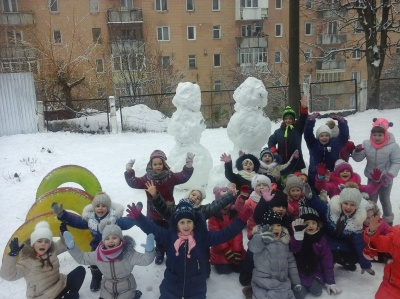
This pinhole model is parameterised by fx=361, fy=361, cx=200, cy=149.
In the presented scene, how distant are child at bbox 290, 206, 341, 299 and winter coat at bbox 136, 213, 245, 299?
798 millimetres

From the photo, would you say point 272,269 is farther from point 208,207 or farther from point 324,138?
point 324,138

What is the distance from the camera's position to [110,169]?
8.20 m

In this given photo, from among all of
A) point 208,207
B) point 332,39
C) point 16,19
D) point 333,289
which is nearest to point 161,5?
point 16,19

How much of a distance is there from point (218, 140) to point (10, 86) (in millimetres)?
6476

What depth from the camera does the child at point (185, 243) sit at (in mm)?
3367

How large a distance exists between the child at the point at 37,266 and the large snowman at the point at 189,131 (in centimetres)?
312

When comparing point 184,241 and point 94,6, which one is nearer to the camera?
Answer: point 184,241

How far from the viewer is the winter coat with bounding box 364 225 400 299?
3.14m

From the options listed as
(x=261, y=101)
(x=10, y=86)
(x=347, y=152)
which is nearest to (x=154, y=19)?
(x=10, y=86)

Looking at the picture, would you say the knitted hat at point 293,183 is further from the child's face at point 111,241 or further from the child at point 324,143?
the child's face at point 111,241

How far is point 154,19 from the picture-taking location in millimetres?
22375

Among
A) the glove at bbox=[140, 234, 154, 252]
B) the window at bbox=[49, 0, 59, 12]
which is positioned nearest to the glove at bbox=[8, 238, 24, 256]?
the glove at bbox=[140, 234, 154, 252]

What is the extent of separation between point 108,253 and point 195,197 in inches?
42.0

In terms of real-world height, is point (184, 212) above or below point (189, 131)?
below
